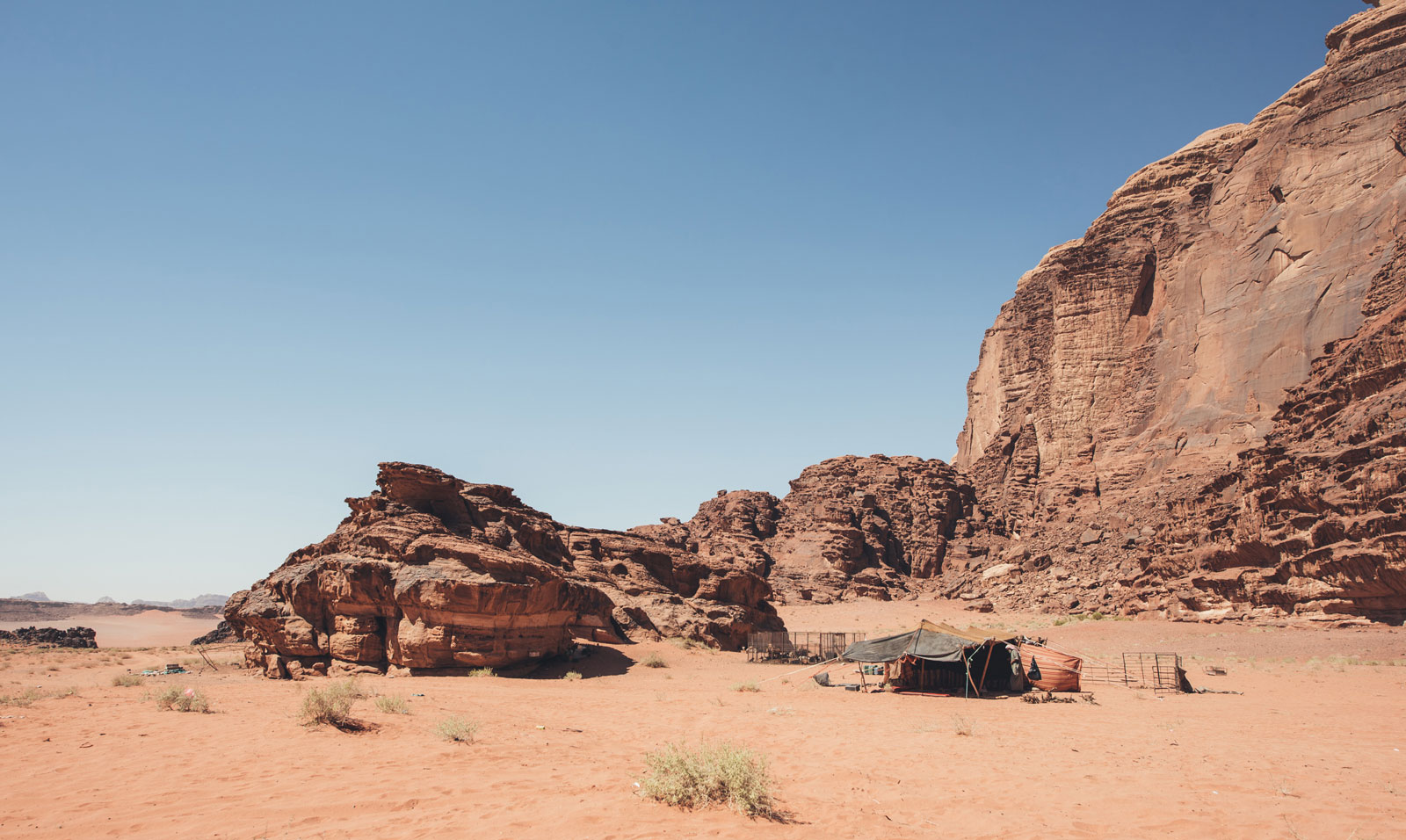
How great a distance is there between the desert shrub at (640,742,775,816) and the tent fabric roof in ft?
40.5

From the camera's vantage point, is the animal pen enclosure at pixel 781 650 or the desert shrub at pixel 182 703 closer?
the desert shrub at pixel 182 703

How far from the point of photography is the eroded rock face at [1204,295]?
47.8 metres

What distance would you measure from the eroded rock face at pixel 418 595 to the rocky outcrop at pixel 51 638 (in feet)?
84.6

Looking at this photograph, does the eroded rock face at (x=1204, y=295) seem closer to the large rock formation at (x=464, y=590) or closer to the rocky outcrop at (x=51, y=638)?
the large rock formation at (x=464, y=590)

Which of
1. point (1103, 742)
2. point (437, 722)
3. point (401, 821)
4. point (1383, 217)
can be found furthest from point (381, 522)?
point (1383, 217)

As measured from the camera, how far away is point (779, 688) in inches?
803

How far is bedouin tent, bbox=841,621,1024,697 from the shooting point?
63.6 ft

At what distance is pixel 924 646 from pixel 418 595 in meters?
13.6

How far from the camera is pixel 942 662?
1919 centimetres

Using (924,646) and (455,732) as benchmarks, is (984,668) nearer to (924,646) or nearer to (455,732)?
(924,646)

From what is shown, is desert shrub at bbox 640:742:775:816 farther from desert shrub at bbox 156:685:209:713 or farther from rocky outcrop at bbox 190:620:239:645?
rocky outcrop at bbox 190:620:239:645

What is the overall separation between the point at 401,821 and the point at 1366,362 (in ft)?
135

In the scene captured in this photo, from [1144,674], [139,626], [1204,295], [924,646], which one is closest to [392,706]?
[924,646]

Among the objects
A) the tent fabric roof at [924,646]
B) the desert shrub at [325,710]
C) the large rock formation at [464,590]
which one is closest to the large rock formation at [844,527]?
the large rock formation at [464,590]
